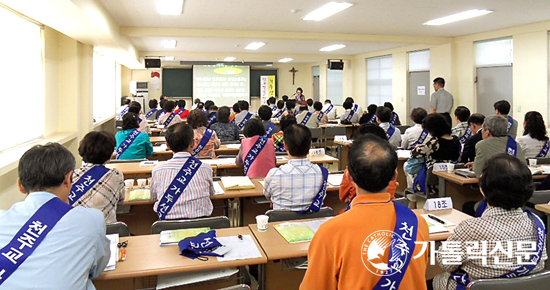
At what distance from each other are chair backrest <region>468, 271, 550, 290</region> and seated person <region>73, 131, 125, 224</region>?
2.09 metres

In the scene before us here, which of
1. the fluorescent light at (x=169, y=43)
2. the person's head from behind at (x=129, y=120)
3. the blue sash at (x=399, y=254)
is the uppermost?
the fluorescent light at (x=169, y=43)

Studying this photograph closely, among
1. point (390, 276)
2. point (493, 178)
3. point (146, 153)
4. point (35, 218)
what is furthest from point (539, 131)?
point (35, 218)

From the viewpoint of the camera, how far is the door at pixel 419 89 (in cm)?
1052

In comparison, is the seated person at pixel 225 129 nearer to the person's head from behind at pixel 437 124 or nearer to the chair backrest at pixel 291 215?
the person's head from behind at pixel 437 124

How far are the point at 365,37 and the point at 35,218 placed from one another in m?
8.42

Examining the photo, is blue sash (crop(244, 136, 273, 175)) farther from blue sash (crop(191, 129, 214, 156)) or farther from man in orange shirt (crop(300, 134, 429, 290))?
man in orange shirt (crop(300, 134, 429, 290))

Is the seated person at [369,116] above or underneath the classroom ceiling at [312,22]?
underneath

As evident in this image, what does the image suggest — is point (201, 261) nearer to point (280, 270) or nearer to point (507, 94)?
point (280, 270)

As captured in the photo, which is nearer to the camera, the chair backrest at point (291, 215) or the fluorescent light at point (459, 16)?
the chair backrest at point (291, 215)

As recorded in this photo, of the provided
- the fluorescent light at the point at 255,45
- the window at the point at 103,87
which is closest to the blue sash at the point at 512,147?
the fluorescent light at the point at 255,45

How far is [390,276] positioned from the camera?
135cm

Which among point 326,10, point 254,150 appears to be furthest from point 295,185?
point 326,10

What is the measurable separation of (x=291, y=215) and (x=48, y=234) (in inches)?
58.0

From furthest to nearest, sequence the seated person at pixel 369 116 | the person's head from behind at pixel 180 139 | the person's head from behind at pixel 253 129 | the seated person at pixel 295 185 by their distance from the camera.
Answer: the seated person at pixel 369 116
the person's head from behind at pixel 253 129
the person's head from behind at pixel 180 139
the seated person at pixel 295 185
